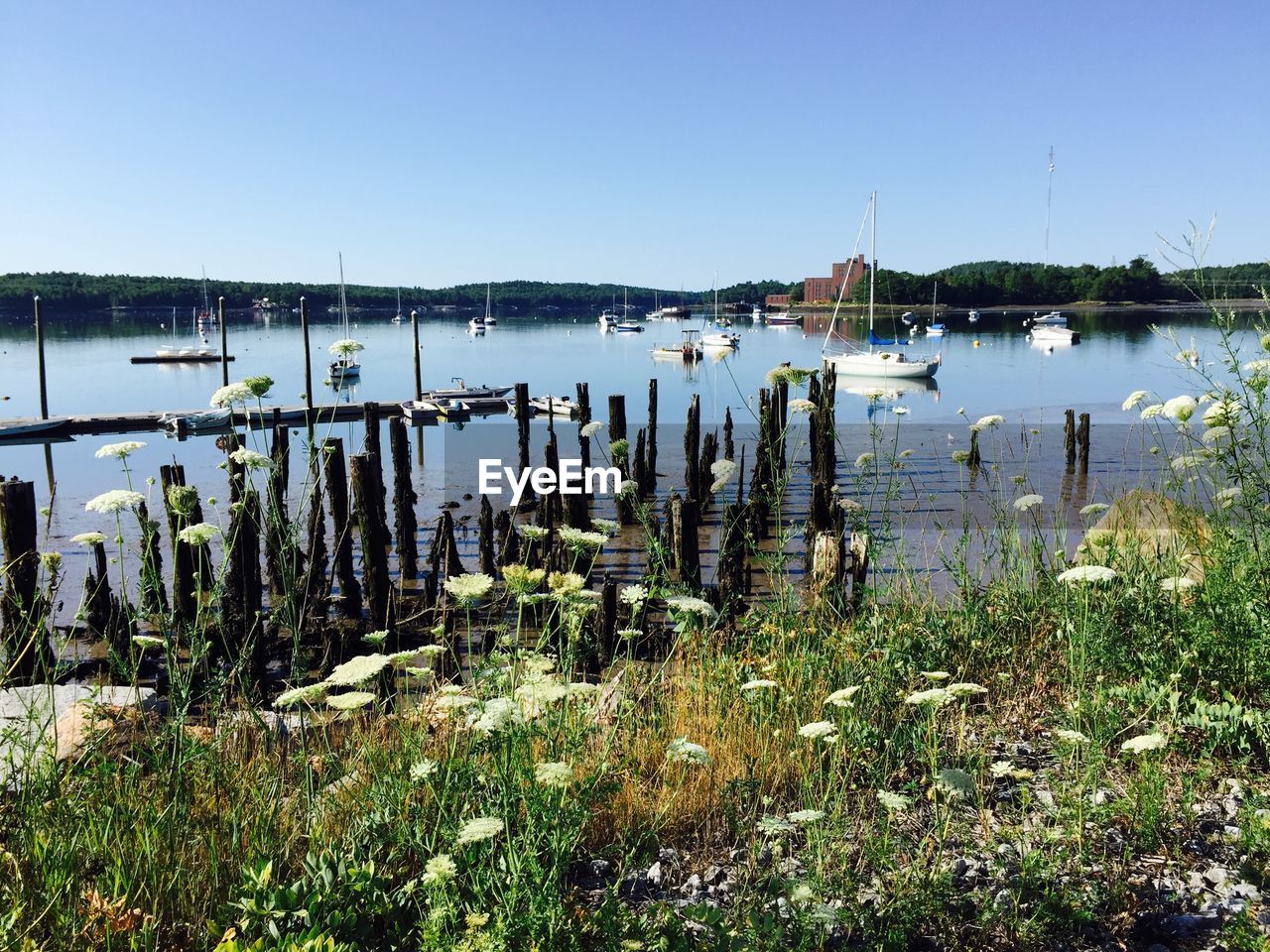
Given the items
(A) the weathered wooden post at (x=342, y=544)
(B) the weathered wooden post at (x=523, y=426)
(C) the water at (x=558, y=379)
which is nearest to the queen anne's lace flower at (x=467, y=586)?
(C) the water at (x=558, y=379)

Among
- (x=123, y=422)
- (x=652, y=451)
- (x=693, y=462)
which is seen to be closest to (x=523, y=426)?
(x=652, y=451)

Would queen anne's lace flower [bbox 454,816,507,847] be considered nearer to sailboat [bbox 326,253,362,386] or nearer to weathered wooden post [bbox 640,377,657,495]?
sailboat [bbox 326,253,362,386]

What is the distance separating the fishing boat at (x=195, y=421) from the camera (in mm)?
32219

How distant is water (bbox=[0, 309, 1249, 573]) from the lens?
2425 cm

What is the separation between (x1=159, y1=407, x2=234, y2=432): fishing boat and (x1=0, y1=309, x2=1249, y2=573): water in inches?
23.7

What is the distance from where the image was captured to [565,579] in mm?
4086

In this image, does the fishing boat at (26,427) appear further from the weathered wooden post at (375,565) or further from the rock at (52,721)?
the rock at (52,721)

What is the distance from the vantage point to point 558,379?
64.8 meters

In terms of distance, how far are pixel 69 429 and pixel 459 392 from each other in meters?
13.5

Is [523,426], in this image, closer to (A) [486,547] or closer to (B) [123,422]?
(A) [486,547]

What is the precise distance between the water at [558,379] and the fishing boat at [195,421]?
60 centimetres

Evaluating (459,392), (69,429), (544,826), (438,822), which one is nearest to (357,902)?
(438,822)

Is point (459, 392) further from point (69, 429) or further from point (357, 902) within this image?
point (357, 902)

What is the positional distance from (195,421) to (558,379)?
33.7 m
